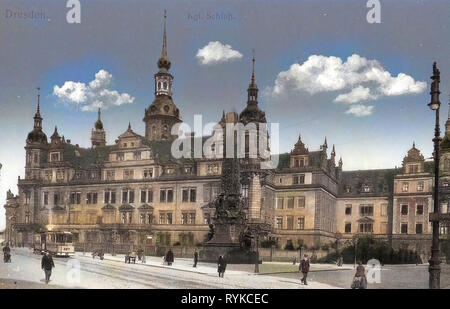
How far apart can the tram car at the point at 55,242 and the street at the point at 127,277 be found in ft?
4.77

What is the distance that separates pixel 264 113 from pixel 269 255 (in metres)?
6.79

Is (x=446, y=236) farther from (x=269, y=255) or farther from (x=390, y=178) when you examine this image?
(x=269, y=255)

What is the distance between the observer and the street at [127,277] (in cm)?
1309

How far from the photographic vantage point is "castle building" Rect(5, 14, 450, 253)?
59.4 ft

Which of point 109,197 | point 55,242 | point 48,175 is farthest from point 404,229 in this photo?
point 48,175

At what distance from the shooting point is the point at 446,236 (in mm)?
18422

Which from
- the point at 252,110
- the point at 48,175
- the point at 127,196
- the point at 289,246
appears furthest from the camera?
the point at 289,246

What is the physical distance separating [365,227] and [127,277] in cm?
923

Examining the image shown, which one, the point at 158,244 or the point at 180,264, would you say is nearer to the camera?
the point at 180,264

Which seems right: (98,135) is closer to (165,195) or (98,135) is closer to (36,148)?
(36,148)

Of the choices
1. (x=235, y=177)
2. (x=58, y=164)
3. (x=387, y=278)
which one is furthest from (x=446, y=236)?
(x=58, y=164)

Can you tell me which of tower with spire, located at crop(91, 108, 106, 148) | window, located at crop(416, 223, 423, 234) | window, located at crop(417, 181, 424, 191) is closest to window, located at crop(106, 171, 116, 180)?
tower with spire, located at crop(91, 108, 106, 148)

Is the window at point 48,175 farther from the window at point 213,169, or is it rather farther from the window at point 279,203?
the window at point 279,203

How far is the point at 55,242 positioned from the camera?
18.3 m
